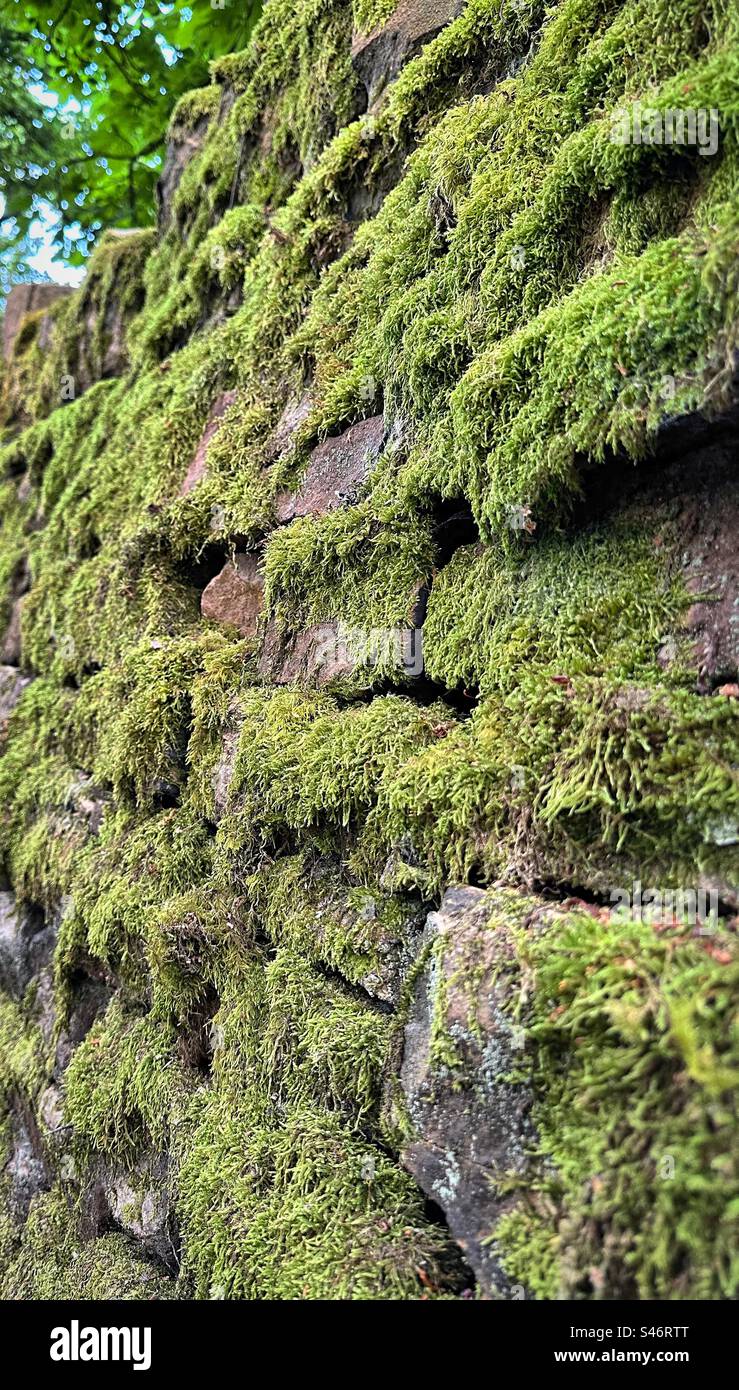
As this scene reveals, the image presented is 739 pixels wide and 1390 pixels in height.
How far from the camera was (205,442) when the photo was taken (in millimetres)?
4277

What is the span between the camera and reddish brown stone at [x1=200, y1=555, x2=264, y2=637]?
354 cm

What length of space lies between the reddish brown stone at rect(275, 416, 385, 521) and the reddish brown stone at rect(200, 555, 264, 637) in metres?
0.32

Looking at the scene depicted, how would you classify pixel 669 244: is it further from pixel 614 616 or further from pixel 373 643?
pixel 373 643

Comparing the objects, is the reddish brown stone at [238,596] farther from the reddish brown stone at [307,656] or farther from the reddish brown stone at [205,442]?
the reddish brown stone at [205,442]

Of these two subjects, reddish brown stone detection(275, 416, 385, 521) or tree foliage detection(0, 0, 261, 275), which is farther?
tree foliage detection(0, 0, 261, 275)

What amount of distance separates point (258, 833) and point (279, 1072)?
0.78 metres

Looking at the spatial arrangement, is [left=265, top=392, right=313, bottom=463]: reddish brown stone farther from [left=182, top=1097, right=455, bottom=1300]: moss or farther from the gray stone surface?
[left=182, top=1097, right=455, bottom=1300]: moss

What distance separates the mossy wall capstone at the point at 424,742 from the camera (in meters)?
1.68

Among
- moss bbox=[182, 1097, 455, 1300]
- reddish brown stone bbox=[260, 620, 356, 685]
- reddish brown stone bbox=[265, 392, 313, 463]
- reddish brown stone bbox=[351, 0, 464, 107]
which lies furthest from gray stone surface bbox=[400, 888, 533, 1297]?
reddish brown stone bbox=[351, 0, 464, 107]

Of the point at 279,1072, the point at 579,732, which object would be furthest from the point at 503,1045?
the point at 279,1072

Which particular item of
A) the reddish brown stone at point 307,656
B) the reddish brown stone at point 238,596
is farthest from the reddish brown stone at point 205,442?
the reddish brown stone at point 307,656

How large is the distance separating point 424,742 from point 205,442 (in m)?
2.60

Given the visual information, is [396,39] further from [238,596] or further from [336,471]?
[238,596]

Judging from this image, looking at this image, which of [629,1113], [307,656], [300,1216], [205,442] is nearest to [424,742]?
[307,656]
